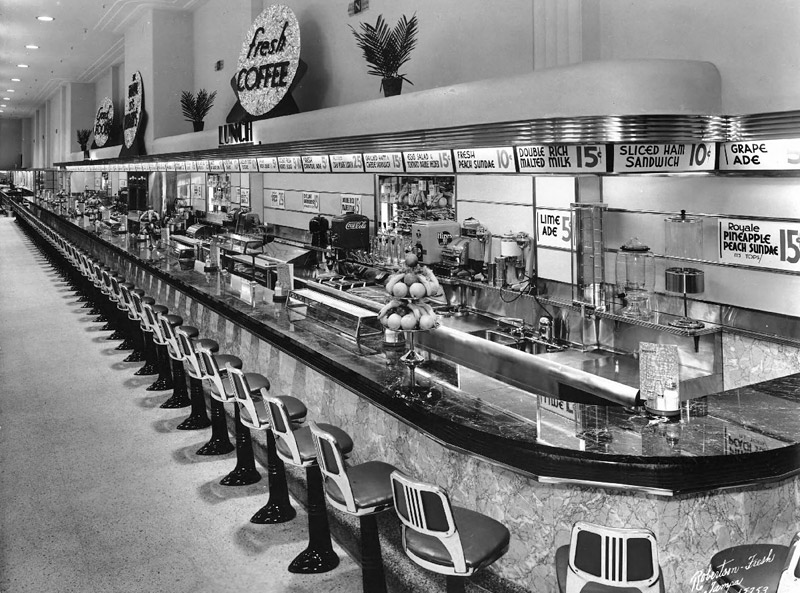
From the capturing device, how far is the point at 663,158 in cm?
423

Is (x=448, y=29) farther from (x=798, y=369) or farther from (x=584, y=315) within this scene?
(x=798, y=369)

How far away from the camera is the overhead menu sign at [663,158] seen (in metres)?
4.11

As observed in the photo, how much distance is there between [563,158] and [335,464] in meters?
2.75

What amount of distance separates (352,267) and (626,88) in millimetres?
3658

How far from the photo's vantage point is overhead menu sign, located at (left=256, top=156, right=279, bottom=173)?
8830 mm

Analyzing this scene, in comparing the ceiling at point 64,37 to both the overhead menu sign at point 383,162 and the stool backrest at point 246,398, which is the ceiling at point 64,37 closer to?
the overhead menu sign at point 383,162

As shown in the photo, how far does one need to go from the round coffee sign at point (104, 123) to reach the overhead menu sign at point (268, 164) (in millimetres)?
9895

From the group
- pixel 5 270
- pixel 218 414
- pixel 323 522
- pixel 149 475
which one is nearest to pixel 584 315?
pixel 323 522

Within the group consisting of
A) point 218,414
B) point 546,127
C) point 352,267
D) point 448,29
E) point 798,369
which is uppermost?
point 448,29

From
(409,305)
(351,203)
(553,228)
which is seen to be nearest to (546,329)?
(553,228)

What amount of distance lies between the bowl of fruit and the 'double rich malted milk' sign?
515 cm

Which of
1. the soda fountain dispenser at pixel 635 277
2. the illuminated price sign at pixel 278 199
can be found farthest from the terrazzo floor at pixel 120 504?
the illuminated price sign at pixel 278 199

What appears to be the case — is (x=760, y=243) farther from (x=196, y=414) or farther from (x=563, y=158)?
(x=196, y=414)

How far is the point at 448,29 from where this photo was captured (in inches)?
255
